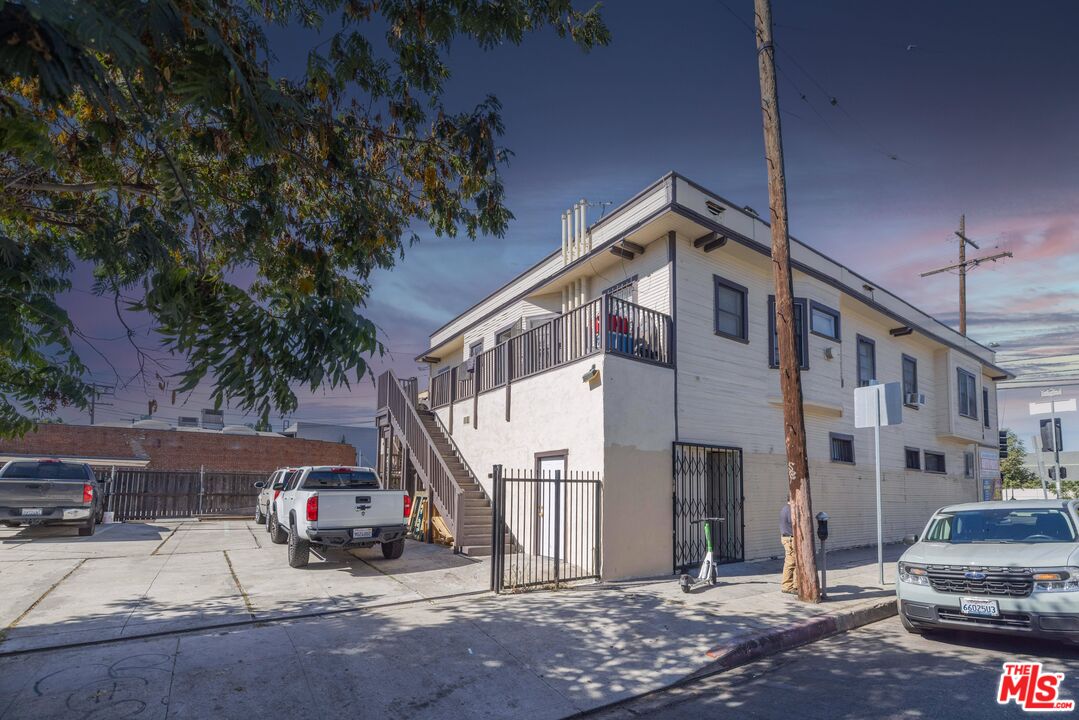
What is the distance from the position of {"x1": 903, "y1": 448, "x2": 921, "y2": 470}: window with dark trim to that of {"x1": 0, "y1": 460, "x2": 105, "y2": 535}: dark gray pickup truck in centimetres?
2220

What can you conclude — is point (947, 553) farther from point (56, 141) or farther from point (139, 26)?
point (56, 141)

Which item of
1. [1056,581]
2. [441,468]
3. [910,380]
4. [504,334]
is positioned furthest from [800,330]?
[1056,581]

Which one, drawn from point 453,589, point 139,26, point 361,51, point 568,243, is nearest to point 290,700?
point 453,589

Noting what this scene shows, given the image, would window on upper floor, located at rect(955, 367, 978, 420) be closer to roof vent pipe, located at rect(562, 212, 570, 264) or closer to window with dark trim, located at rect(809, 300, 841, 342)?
window with dark trim, located at rect(809, 300, 841, 342)

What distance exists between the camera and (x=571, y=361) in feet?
40.9

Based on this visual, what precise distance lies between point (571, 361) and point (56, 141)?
8344 millimetres

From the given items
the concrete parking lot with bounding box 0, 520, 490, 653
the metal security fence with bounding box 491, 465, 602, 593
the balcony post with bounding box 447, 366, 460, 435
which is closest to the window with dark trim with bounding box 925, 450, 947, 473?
the metal security fence with bounding box 491, 465, 602, 593

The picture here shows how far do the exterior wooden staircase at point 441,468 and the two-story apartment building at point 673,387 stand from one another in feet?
0.26

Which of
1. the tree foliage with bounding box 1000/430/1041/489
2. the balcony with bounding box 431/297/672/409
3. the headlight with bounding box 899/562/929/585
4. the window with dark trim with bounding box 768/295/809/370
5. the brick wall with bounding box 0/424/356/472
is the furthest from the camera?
the tree foliage with bounding box 1000/430/1041/489

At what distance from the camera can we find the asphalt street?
5.50m

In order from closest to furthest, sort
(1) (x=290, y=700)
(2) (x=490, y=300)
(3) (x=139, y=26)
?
(3) (x=139, y=26)
(1) (x=290, y=700)
(2) (x=490, y=300)

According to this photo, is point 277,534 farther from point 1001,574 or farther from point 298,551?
point 1001,574

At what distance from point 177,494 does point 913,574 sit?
22.1 meters

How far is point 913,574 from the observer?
7.81 m
